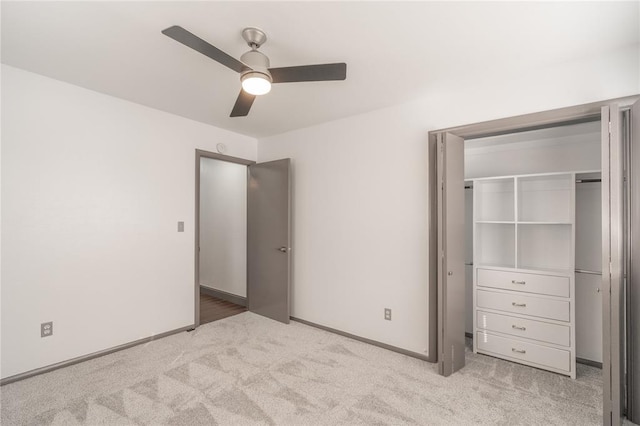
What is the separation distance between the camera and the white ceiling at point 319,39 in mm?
1744

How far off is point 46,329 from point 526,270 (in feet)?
13.9

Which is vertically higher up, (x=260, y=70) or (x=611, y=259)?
(x=260, y=70)

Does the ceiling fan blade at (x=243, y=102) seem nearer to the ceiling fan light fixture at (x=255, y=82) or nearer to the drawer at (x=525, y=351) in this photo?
the ceiling fan light fixture at (x=255, y=82)

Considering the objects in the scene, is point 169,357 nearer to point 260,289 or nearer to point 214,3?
point 260,289

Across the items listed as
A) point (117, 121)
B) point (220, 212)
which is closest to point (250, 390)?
point (117, 121)

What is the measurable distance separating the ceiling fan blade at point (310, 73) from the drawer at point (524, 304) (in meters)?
2.53

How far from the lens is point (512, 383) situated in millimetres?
2516

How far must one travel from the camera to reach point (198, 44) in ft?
5.53

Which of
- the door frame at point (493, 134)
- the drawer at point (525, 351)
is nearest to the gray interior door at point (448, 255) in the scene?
the door frame at point (493, 134)

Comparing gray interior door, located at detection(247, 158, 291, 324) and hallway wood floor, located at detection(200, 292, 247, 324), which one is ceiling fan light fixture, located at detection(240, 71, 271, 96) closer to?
gray interior door, located at detection(247, 158, 291, 324)

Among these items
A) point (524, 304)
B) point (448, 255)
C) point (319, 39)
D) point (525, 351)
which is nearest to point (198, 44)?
point (319, 39)

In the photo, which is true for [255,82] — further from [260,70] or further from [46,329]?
[46,329]

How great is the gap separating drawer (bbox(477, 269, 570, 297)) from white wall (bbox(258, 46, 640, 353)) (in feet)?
2.27

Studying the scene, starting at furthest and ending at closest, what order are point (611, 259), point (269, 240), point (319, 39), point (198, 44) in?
point (269, 240), point (319, 39), point (611, 259), point (198, 44)
